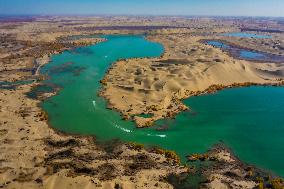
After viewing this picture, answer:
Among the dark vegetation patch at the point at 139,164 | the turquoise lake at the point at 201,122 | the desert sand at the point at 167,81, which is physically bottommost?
the dark vegetation patch at the point at 139,164

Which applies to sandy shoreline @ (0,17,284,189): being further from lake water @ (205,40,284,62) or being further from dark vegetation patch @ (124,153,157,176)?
lake water @ (205,40,284,62)

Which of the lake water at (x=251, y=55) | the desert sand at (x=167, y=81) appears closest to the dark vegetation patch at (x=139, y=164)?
the desert sand at (x=167, y=81)

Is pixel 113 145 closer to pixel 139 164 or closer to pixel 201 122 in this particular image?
pixel 139 164

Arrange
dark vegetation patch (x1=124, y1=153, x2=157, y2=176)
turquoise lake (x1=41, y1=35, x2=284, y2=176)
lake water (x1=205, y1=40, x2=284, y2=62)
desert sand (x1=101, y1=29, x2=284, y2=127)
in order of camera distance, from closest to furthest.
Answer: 1. dark vegetation patch (x1=124, y1=153, x2=157, y2=176)
2. turquoise lake (x1=41, y1=35, x2=284, y2=176)
3. desert sand (x1=101, y1=29, x2=284, y2=127)
4. lake water (x1=205, y1=40, x2=284, y2=62)

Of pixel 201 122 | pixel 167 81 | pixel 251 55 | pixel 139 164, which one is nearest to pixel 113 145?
pixel 139 164

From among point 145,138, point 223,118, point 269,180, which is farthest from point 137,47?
point 269,180

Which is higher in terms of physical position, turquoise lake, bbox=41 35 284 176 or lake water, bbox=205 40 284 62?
lake water, bbox=205 40 284 62

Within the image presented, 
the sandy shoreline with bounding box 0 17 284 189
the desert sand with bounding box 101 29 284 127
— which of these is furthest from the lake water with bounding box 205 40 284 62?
the sandy shoreline with bounding box 0 17 284 189

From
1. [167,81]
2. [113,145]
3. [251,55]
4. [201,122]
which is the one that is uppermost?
[251,55]

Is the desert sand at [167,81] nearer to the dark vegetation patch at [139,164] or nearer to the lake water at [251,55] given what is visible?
the dark vegetation patch at [139,164]
